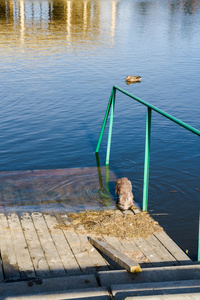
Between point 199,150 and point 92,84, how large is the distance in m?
7.81

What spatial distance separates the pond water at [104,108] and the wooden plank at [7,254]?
2.81m

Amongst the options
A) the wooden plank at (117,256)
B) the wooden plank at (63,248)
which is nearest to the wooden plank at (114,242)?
the wooden plank at (117,256)

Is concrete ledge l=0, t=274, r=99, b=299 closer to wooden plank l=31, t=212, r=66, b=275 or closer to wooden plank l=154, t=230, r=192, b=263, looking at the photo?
wooden plank l=31, t=212, r=66, b=275

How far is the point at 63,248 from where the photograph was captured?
4980 millimetres

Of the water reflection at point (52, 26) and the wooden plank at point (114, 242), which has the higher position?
the wooden plank at point (114, 242)

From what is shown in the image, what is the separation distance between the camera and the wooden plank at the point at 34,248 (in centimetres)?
450

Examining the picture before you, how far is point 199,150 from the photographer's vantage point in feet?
35.4

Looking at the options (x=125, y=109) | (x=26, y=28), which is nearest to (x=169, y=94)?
(x=125, y=109)

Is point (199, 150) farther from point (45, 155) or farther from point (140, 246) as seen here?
point (140, 246)

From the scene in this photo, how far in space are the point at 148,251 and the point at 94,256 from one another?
68 centimetres

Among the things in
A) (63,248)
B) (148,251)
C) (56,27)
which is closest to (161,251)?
(148,251)

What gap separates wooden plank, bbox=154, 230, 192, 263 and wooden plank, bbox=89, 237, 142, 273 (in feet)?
2.50

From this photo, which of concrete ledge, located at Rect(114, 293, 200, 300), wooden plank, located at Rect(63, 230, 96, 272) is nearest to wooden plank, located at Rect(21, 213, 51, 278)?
wooden plank, located at Rect(63, 230, 96, 272)

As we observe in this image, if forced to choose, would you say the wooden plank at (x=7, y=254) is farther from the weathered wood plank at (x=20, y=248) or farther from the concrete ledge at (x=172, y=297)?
the concrete ledge at (x=172, y=297)
